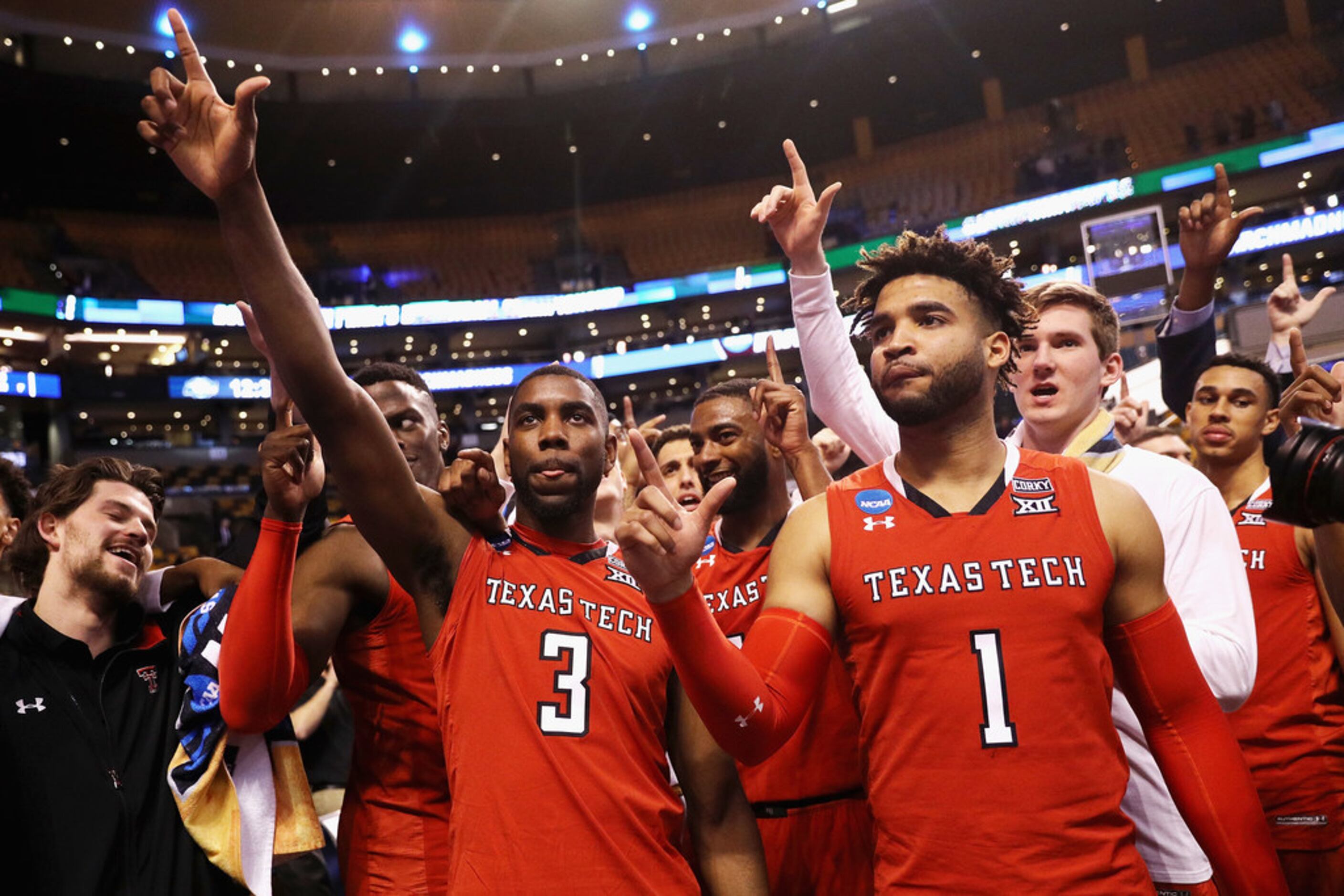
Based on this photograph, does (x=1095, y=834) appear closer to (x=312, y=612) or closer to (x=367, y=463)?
(x=367, y=463)

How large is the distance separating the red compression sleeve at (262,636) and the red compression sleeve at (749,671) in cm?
91

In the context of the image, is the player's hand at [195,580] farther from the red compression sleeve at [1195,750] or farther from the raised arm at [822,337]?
the red compression sleeve at [1195,750]

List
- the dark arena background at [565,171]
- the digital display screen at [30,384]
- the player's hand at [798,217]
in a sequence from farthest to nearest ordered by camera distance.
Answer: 1. the digital display screen at [30,384]
2. the dark arena background at [565,171]
3. the player's hand at [798,217]

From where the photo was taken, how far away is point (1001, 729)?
1.94m

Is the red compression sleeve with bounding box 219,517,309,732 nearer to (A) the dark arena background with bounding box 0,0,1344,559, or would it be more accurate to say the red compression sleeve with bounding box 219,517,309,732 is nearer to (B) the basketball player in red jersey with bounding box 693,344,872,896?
(B) the basketball player in red jersey with bounding box 693,344,872,896

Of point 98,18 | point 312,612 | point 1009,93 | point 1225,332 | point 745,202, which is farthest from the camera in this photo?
point 745,202

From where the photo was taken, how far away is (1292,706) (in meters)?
3.18

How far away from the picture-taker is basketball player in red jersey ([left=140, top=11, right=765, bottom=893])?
201cm

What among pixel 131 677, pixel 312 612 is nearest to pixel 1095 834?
pixel 312 612

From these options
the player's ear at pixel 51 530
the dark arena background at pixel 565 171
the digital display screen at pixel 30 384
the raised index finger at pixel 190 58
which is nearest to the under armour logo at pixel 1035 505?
the raised index finger at pixel 190 58

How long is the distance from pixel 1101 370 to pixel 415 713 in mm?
2075

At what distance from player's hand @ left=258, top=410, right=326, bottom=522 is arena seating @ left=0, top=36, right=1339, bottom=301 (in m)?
19.6

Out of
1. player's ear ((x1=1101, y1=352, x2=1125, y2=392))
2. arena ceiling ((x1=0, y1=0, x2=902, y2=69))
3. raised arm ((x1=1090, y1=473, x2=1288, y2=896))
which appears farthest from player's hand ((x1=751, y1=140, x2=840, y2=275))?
arena ceiling ((x1=0, y1=0, x2=902, y2=69))

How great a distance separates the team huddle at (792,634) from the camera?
1931 mm
